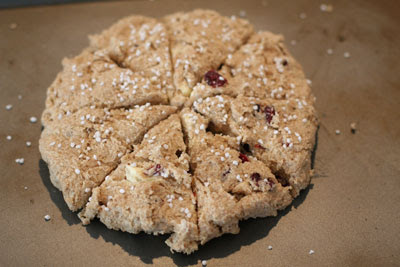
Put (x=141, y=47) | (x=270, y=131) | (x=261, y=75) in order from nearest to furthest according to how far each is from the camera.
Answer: (x=270, y=131)
(x=261, y=75)
(x=141, y=47)

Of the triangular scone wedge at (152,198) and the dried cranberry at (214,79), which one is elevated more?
the dried cranberry at (214,79)

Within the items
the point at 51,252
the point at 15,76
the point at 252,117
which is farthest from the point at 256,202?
the point at 15,76

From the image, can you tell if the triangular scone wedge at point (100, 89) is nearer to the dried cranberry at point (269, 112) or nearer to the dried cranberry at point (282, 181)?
the dried cranberry at point (269, 112)

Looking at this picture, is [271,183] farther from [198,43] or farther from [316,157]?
[198,43]

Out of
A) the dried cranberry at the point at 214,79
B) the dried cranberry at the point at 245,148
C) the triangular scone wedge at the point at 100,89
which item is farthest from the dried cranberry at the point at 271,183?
the triangular scone wedge at the point at 100,89

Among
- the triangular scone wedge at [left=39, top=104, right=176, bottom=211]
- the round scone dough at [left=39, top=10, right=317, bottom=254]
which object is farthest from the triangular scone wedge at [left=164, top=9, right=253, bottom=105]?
the triangular scone wedge at [left=39, top=104, right=176, bottom=211]

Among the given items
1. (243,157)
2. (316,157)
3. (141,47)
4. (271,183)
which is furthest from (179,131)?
(316,157)

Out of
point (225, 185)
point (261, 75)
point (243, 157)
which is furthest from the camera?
point (261, 75)

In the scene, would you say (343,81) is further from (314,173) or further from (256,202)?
(256,202)
